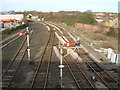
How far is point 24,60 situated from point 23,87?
569 centimetres

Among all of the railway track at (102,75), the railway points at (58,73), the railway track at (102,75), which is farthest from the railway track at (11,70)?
the railway track at (102,75)

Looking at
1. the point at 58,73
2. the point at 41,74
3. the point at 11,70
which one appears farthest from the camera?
the point at 11,70

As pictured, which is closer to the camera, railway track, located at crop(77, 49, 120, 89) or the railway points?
the railway points

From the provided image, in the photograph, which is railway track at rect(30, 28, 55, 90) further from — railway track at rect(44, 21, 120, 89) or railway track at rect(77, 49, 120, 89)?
railway track at rect(77, 49, 120, 89)

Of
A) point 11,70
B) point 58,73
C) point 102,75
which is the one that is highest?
point 11,70

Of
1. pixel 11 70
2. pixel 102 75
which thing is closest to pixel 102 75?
pixel 102 75

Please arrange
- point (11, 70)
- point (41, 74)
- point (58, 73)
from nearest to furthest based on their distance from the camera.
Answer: point (41, 74) < point (58, 73) < point (11, 70)

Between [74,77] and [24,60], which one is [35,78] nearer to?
[74,77]

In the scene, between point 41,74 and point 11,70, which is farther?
point 11,70

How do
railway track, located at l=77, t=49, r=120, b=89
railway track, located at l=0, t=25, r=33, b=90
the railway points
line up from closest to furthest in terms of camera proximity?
the railway points
railway track, located at l=0, t=25, r=33, b=90
railway track, located at l=77, t=49, r=120, b=89

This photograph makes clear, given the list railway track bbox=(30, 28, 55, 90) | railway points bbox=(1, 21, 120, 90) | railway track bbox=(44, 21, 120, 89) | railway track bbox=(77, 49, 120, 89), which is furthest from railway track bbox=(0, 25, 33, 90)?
railway track bbox=(77, 49, 120, 89)

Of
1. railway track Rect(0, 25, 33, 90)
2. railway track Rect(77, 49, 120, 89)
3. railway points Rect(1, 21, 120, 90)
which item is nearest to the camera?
railway points Rect(1, 21, 120, 90)

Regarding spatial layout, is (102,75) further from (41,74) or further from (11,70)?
(11,70)

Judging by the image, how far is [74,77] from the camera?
1116cm
